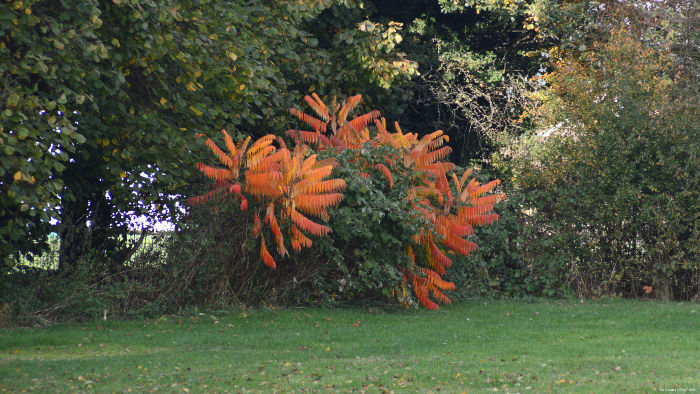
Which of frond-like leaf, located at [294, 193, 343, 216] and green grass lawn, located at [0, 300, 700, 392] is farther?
frond-like leaf, located at [294, 193, 343, 216]

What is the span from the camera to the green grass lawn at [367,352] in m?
7.29

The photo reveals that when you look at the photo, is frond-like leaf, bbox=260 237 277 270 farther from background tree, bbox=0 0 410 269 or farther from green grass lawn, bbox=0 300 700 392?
background tree, bbox=0 0 410 269

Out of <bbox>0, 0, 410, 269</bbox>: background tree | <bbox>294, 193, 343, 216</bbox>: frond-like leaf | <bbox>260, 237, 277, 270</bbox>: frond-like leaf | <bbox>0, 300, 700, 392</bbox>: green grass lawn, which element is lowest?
<bbox>0, 300, 700, 392</bbox>: green grass lawn

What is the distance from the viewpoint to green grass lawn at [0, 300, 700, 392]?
729 centimetres

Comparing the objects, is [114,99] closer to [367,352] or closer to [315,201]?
[315,201]

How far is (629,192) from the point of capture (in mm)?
14180

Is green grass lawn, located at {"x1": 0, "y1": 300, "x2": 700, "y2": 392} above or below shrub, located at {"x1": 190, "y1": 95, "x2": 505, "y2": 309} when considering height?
below

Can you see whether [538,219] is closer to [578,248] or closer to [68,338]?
[578,248]

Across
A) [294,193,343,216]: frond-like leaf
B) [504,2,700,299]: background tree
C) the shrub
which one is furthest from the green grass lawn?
[504,2,700,299]: background tree

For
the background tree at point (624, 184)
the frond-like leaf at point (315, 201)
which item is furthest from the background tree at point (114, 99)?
the background tree at point (624, 184)

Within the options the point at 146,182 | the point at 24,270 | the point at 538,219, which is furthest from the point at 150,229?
the point at 538,219

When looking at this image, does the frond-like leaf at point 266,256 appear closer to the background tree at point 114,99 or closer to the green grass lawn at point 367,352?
the green grass lawn at point 367,352

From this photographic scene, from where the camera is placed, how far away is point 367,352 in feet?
29.8

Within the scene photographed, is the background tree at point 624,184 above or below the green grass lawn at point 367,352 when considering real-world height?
above
